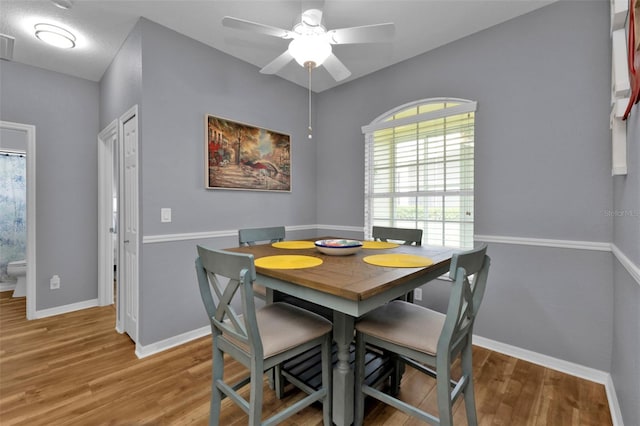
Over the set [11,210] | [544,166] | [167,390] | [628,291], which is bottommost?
[167,390]

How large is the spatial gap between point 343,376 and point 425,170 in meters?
2.15

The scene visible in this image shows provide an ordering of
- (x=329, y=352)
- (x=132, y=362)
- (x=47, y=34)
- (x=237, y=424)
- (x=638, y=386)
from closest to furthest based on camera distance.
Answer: (x=638, y=386) → (x=329, y=352) → (x=237, y=424) → (x=132, y=362) → (x=47, y=34)

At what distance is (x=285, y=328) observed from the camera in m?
1.37

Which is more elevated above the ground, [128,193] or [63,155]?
[63,155]

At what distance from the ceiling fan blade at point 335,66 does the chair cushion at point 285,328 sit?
68.5 inches

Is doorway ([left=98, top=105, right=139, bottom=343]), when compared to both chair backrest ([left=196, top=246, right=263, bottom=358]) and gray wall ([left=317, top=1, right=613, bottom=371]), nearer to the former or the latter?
chair backrest ([left=196, top=246, right=263, bottom=358])

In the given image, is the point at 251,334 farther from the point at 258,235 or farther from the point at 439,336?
the point at 258,235

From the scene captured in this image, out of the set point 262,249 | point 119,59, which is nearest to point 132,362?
point 262,249

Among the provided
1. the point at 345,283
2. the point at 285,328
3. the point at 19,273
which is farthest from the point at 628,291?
the point at 19,273

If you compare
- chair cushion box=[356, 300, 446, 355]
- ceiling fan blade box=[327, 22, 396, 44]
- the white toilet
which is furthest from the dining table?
the white toilet

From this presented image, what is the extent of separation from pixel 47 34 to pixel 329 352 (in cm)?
A: 342

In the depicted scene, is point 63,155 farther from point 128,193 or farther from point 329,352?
point 329,352

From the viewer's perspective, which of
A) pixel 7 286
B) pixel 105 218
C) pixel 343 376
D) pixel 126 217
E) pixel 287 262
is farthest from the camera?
pixel 7 286

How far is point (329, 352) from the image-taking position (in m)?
1.41
